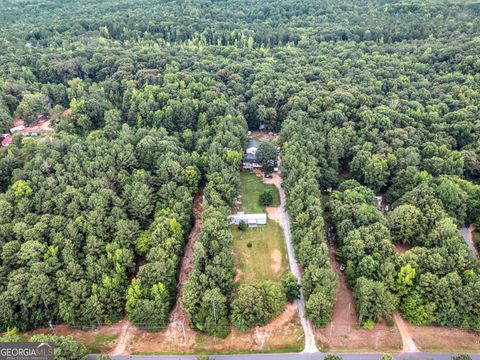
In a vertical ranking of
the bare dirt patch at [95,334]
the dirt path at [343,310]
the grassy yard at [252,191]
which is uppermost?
the grassy yard at [252,191]

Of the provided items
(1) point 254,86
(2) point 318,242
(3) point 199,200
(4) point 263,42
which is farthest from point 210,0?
(2) point 318,242

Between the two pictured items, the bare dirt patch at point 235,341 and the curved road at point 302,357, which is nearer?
the curved road at point 302,357

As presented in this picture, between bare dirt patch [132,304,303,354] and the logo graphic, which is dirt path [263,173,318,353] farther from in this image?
the logo graphic

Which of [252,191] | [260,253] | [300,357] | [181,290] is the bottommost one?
[181,290]

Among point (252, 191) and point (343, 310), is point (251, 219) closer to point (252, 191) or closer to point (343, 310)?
point (252, 191)

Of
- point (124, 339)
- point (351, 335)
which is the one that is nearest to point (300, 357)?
point (351, 335)

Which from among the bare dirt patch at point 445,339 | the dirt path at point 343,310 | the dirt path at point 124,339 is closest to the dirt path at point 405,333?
the bare dirt patch at point 445,339

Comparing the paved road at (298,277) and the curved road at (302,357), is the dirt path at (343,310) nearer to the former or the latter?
the paved road at (298,277)

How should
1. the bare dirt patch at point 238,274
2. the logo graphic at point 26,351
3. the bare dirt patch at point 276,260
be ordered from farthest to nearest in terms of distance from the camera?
the bare dirt patch at point 276,260 < the bare dirt patch at point 238,274 < the logo graphic at point 26,351
